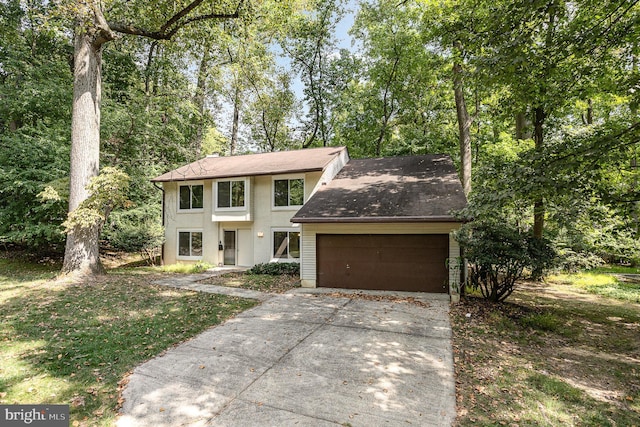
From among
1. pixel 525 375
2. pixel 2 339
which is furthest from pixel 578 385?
pixel 2 339

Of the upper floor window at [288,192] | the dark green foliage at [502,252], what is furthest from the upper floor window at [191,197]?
the dark green foliage at [502,252]

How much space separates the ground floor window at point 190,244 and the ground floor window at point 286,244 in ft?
14.3

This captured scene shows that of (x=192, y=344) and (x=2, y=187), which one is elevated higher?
(x=2, y=187)

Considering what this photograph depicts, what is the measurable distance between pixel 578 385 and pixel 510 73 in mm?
6520

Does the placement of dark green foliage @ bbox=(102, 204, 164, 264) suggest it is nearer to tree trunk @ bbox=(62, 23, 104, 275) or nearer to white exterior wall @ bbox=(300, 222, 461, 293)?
tree trunk @ bbox=(62, 23, 104, 275)

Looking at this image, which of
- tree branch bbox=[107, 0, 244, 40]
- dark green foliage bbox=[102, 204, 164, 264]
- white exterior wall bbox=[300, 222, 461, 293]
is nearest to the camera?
white exterior wall bbox=[300, 222, 461, 293]

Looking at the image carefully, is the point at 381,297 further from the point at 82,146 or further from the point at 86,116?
the point at 86,116

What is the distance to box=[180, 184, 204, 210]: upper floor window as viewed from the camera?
1659 centimetres

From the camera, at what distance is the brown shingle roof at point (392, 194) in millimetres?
9711

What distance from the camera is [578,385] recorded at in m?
4.44

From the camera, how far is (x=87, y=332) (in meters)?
5.87

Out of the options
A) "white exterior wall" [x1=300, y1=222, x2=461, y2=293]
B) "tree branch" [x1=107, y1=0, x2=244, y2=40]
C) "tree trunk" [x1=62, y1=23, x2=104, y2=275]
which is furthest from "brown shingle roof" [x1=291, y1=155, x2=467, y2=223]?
"tree branch" [x1=107, y1=0, x2=244, y2=40]

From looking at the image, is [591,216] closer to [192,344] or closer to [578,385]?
[578,385]

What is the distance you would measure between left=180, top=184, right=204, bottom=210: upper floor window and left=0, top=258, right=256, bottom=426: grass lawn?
6.75 metres
